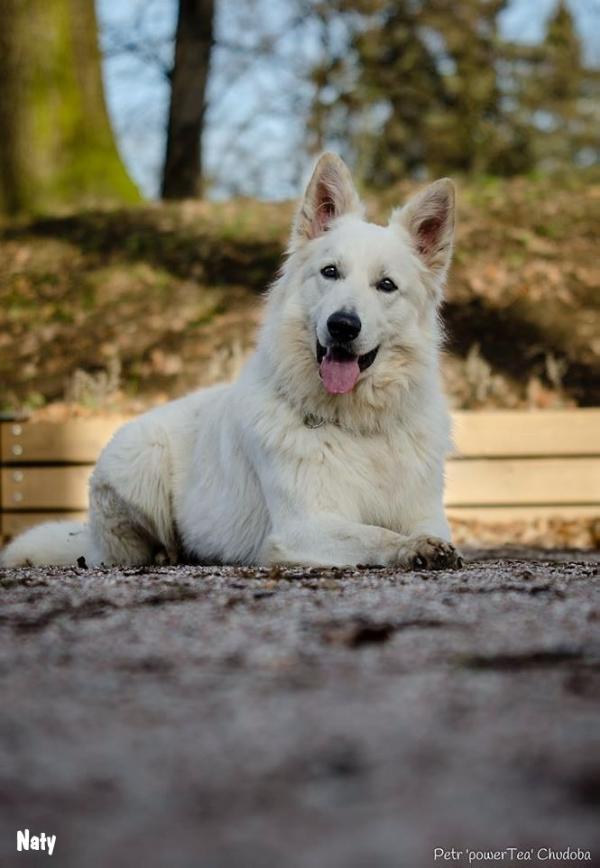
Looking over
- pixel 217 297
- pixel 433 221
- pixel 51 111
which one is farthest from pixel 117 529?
pixel 51 111

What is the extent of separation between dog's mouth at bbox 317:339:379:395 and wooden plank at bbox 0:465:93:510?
3.31m

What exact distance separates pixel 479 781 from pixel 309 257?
331cm

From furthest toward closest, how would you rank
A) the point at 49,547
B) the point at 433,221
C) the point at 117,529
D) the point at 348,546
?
the point at 49,547
the point at 117,529
the point at 433,221
the point at 348,546

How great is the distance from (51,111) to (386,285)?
9064mm

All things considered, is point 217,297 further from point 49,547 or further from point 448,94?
point 448,94

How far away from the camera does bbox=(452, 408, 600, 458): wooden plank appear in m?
7.31

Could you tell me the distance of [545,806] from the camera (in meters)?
1.73

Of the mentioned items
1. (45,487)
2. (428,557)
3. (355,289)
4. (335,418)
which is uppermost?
(355,289)

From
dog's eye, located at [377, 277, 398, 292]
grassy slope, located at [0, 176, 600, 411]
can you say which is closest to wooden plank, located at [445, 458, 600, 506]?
grassy slope, located at [0, 176, 600, 411]

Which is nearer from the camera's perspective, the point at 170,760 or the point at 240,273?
the point at 170,760

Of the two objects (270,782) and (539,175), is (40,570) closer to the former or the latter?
(270,782)

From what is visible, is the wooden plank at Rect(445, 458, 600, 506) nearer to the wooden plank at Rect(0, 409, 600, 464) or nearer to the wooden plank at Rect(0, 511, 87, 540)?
the wooden plank at Rect(0, 409, 600, 464)

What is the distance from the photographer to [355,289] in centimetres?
458

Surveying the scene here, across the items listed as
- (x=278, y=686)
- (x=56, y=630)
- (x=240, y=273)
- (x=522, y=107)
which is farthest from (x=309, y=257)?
(x=522, y=107)
